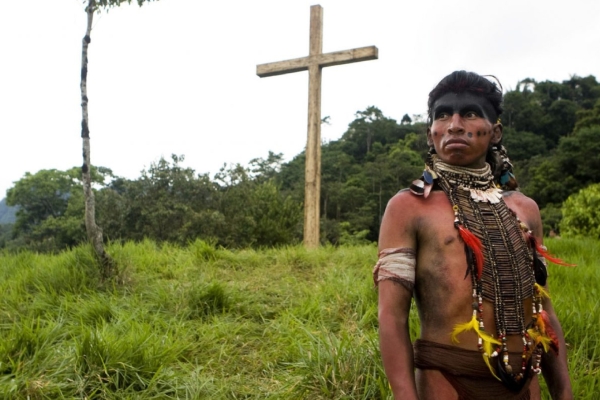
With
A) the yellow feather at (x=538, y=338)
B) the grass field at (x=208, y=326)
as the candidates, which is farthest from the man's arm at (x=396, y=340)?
the grass field at (x=208, y=326)

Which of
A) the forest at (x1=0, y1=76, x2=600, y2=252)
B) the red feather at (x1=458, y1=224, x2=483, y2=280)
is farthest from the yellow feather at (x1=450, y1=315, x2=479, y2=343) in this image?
the forest at (x1=0, y1=76, x2=600, y2=252)

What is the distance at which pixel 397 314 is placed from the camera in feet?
4.63

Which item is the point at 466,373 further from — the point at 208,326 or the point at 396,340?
the point at 208,326

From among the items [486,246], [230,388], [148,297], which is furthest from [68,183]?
[486,246]

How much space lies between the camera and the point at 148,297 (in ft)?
15.2

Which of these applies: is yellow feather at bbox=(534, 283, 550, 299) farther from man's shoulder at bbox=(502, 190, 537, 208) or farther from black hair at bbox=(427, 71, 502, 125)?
black hair at bbox=(427, 71, 502, 125)

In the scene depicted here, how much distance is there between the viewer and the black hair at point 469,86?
1.62 metres

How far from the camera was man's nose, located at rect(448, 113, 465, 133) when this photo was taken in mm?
1565

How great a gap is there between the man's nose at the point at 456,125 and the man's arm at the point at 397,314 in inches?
9.1

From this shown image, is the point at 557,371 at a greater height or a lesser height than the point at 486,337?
lesser

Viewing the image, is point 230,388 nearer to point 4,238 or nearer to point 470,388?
point 470,388

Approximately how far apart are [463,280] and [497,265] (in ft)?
0.35

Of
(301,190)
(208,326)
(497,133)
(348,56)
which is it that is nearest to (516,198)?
(497,133)

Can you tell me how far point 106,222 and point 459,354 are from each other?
52.2 ft
